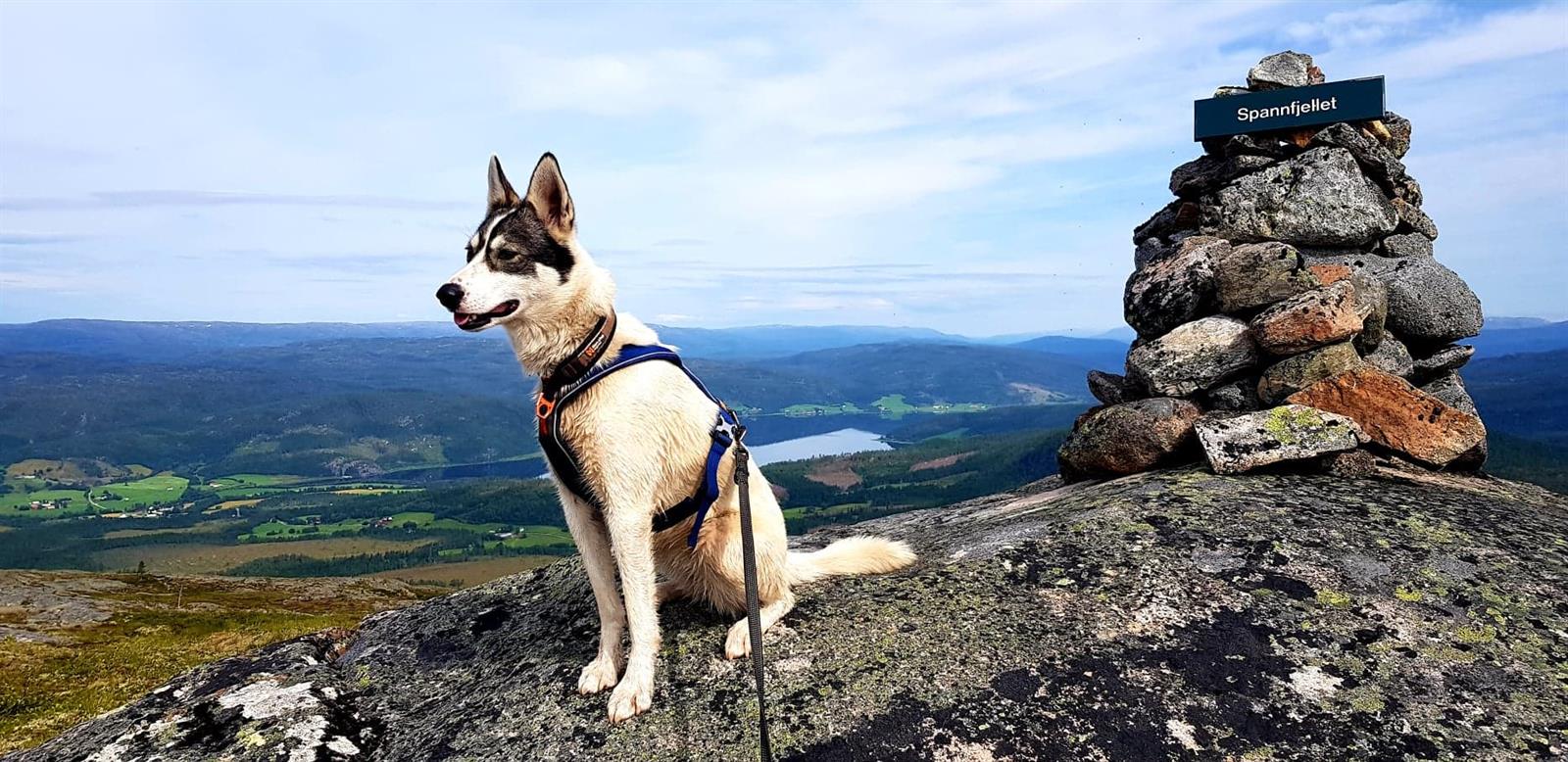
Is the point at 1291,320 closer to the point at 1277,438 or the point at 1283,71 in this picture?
the point at 1277,438

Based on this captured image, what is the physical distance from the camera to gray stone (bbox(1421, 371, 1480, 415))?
35.8 ft

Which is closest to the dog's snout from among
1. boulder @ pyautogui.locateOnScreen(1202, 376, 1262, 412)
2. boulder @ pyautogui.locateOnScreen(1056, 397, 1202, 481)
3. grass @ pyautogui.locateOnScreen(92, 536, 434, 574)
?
boulder @ pyautogui.locateOnScreen(1056, 397, 1202, 481)

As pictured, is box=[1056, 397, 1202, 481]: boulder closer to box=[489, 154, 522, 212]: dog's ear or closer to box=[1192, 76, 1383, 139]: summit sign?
box=[1192, 76, 1383, 139]: summit sign

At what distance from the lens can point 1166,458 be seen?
9.63 meters

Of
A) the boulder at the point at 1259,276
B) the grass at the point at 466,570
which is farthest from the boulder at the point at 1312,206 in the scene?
the grass at the point at 466,570

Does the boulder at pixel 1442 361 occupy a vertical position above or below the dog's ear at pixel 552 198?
below

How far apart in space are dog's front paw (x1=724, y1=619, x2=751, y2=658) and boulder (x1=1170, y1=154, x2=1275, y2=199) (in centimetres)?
1108

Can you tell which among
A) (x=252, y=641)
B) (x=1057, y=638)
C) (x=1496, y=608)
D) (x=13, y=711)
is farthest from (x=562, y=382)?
(x=252, y=641)

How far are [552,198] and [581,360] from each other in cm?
122

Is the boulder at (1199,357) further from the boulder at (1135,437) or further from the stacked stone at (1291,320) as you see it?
the boulder at (1135,437)

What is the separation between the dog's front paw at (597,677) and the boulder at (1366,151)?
13.2 m

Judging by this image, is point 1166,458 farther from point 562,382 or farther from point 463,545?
point 463,545

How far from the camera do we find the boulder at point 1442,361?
11.2 metres

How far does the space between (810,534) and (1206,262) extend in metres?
6.84
